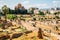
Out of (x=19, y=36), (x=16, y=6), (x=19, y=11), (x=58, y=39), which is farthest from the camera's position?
(x=16, y=6)

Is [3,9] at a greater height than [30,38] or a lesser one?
greater

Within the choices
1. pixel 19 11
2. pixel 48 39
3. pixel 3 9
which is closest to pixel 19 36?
pixel 48 39

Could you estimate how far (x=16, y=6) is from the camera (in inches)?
4643

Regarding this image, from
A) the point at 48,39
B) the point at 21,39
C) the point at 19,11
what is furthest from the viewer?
the point at 19,11

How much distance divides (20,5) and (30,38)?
96.5 m

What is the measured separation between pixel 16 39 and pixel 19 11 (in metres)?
83.2

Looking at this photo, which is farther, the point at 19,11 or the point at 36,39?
the point at 19,11

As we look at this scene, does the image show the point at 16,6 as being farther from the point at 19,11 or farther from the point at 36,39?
the point at 36,39

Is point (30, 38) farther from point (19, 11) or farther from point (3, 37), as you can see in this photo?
point (19, 11)

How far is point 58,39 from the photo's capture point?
78.1 ft

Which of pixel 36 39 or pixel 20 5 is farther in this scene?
pixel 20 5

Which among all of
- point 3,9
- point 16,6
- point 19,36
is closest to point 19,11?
point 16,6

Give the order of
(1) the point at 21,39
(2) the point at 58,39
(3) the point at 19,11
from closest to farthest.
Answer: (2) the point at 58,39
(1) the point at 21,39
(3) the point at 19,11

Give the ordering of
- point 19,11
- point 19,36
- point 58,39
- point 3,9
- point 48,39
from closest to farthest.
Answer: point 58,39
point 48,39
point 19,36
point 3,9
point 19,11
